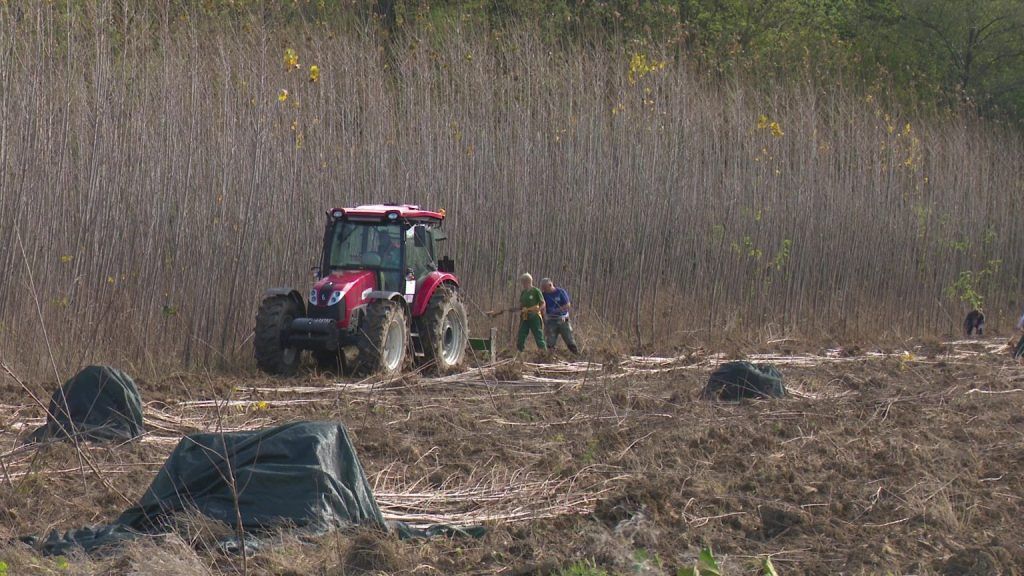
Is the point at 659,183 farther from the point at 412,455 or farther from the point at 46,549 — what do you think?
the point at 46,549

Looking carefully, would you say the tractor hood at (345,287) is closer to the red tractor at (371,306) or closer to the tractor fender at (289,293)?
the red tractor at (371,306)

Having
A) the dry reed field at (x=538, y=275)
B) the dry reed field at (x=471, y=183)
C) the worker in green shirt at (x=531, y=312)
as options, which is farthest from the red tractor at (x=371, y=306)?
the worker in green shirt at (x=531, y=312)

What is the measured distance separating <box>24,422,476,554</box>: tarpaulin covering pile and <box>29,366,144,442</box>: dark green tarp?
5.71 ft

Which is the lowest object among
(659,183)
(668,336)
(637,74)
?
(668,336)

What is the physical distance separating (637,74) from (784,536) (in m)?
12.1

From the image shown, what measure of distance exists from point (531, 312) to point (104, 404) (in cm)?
687

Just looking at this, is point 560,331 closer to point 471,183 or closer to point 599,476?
point 471,183

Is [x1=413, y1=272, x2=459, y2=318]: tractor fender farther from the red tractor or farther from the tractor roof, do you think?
the tractor roof

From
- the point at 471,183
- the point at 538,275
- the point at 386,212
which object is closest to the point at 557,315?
the point at 538,275

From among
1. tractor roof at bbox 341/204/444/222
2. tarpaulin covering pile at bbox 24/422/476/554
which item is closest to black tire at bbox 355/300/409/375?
tractor roof at bbox 341/204/444/222

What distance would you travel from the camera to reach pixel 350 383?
10.6 m

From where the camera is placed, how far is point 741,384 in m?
10.1

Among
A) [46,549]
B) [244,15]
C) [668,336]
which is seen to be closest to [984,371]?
[668,336]

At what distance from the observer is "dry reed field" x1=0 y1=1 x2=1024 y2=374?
11.0 m
